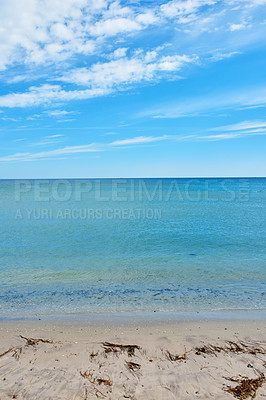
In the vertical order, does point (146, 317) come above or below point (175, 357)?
below

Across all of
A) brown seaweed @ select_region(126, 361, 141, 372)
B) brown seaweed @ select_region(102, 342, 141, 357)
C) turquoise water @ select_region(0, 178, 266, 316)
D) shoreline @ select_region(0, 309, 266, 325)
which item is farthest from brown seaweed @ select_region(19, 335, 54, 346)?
brown seaweed @ select_region(126, 361, 141, 372)

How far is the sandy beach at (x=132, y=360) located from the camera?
18.3 feet

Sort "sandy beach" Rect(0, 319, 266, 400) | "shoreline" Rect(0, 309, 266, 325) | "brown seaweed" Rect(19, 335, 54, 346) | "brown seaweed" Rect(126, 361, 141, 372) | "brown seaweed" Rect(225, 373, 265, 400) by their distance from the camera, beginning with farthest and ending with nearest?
1. "shoreline" Rect(0, 309, 266, 325)
2. "brown seaweed" Rect(19, 335, 54, 346)
3. "brown seaweed" Rect(126, 361, 141, 372)
4. "sandy beach" Rect(0, 319, 266, 400)
5. "brown seaweed" Rect(225, 373, 265, 400)

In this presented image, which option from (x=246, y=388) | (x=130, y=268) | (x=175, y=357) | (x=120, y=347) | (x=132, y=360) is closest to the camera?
(x=246, y=388)

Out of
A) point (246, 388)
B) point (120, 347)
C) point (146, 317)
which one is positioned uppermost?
point (246, 388)

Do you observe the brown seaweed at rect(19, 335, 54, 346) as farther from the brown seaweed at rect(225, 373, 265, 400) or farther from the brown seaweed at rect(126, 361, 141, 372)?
the brown seaweed at rect(225, 373, 265, 400)

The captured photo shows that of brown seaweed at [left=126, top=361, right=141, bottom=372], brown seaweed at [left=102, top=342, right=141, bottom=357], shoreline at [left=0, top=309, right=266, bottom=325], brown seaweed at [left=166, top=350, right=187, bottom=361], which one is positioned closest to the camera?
brown seaweed at [left=126, top=361, right=141, bottom=372]

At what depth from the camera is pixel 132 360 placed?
6578 mm

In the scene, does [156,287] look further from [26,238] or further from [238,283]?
[26,238]

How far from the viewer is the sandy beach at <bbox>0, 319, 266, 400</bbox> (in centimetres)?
557

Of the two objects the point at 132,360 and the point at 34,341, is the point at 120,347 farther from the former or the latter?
the point at 34,341

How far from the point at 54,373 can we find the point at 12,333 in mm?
2526

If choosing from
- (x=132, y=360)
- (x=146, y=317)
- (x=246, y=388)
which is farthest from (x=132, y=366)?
(x=146, y=317)

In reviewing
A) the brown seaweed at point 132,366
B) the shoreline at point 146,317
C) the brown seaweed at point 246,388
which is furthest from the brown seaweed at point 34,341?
A: the brown seaweed at point 246,388
